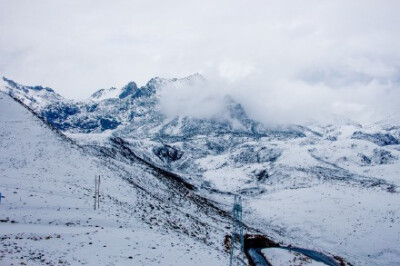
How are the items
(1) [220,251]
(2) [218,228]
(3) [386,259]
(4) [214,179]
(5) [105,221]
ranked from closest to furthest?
(5) [105,221]
(1) [220,251]
(2) [218,228]
(3) [386,259]
(4) [214,179]

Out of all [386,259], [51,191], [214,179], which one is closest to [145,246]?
[51,191]

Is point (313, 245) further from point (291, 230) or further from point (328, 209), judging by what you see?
point (328, 209)

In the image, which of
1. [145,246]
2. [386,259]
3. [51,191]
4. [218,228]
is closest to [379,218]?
[386,259]

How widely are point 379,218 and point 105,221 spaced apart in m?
44.4

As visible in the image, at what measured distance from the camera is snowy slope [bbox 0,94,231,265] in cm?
2331

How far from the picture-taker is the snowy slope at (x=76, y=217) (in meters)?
23.3

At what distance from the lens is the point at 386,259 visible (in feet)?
148

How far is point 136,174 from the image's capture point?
56688 millimetres

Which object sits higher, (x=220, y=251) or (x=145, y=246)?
(x=145, y=246)

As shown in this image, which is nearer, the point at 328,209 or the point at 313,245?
the point at 313,245

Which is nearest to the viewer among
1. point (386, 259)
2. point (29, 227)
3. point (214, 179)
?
point (29, 227)

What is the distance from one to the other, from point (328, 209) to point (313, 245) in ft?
46.1

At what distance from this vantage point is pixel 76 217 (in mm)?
29562

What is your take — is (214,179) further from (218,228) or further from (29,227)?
(29,227)
